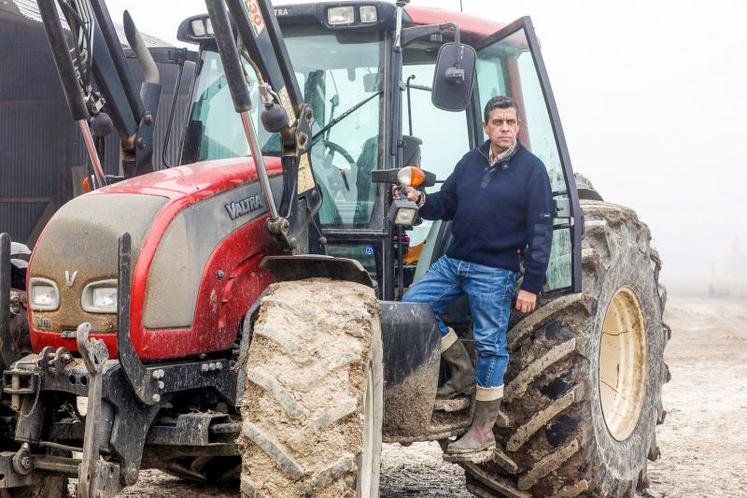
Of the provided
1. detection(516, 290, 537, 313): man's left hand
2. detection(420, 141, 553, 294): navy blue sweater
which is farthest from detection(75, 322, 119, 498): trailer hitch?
detection(516, 290, 537, 313): man's left hand

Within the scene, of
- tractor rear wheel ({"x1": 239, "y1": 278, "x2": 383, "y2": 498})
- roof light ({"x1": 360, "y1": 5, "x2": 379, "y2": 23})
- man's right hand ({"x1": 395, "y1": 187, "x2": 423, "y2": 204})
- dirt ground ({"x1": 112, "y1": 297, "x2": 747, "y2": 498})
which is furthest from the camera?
dirt ground ({"x1": 112, "y1": 297, "x2": 747, "y2": 498})

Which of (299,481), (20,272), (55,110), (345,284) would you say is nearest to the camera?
(299,481)

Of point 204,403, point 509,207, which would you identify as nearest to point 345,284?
point 204,403

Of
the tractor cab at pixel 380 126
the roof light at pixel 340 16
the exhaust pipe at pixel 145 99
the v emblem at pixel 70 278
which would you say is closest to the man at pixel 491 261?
the tractor cab at pixel 380 126

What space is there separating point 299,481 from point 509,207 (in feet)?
6.07

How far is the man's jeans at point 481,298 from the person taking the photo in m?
5.00

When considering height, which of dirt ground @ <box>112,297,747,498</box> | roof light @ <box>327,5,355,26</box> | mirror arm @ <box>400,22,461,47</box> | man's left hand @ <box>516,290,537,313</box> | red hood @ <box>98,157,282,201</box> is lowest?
dirt ground @ <box>112,297,747,498</box>

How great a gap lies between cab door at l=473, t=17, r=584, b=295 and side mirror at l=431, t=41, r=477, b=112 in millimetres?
526

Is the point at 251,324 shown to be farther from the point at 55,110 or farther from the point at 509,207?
the point at 55,110

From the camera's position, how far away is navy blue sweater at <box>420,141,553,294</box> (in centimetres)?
500

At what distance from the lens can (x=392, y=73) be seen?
5.24m

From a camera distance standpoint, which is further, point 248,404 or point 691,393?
point 691,393

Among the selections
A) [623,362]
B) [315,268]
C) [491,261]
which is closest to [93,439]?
[315,268]

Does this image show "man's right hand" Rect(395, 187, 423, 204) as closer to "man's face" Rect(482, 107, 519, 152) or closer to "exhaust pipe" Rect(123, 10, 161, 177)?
"man's face" Rect(482, 107, 519, 152)
